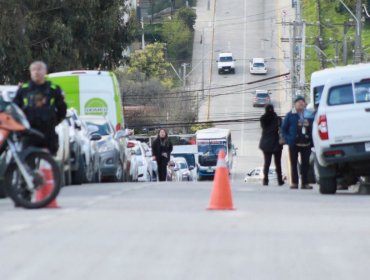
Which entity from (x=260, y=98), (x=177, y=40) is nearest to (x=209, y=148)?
(x=260, y=98)

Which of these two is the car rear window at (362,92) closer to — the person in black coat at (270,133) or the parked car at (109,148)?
the person in black coat at (270,133)

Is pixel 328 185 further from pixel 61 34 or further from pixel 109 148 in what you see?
pixel 61 34

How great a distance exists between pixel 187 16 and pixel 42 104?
109476 mm

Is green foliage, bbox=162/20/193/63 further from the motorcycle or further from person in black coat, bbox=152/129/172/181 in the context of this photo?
the motorcycle

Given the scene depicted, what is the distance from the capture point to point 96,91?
1401 inches

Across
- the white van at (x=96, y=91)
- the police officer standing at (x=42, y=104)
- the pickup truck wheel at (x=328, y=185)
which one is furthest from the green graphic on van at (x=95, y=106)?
the police officer standing at (x=42, y=104)

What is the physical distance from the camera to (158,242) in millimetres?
12289

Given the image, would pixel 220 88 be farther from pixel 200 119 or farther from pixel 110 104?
pixel 110 104

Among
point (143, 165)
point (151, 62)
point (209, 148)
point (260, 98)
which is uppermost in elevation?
point (151, 62)

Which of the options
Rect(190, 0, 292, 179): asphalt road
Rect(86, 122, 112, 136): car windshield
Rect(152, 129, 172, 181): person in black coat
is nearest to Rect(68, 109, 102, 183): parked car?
Rect(86, 122, 112, 136): car windshield

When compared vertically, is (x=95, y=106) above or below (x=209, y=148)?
above

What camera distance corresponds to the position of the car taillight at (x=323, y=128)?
72.8 feet

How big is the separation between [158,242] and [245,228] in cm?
166

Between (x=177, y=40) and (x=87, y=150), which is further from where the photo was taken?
(x=177, y=40)
